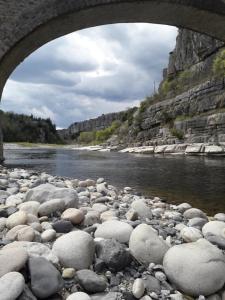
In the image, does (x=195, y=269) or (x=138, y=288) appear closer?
(x=138, y=288)

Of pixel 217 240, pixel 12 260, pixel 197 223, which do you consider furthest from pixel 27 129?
pixel 12 260

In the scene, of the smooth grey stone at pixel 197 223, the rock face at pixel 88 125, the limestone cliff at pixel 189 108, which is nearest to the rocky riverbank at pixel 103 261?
the smooth grey stone at pixel 197 223

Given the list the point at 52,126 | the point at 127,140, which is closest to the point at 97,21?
the point at 127,140

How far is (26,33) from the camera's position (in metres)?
10.8

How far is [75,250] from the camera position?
309 centimetres

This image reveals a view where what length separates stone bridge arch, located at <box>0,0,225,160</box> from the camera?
10.6 metres

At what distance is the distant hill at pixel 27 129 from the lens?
378 feet

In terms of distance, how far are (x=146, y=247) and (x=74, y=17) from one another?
9.82 metres

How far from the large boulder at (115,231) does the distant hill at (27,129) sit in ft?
367

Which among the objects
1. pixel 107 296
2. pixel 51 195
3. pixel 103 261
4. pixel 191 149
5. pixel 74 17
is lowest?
pixel 107 296

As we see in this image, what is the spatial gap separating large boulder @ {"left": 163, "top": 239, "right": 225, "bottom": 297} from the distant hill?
112656mm

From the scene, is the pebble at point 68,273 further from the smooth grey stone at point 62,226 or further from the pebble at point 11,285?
the smooth grey stone at point 62,226

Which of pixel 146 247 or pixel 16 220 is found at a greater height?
pixel 16 220

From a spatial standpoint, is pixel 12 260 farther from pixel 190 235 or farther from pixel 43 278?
pixel 190 235
